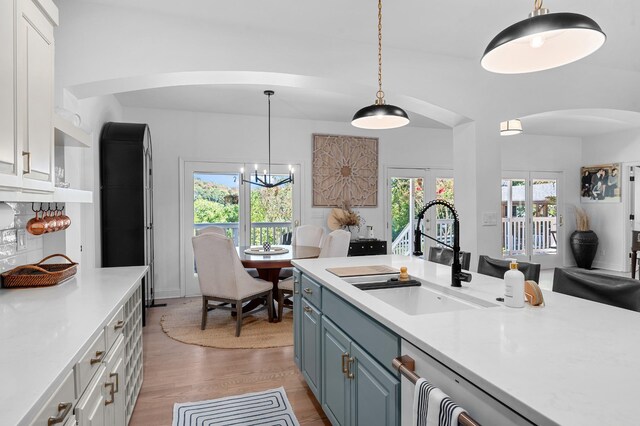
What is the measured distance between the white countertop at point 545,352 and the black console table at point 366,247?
13.3 ft

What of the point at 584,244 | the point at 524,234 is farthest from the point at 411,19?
the point at 584,244

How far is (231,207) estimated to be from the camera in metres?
5.67

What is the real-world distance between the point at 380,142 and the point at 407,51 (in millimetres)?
2912

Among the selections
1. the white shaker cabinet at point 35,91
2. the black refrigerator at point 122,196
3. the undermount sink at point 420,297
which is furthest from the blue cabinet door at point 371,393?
the black refrigerator at point 122,196

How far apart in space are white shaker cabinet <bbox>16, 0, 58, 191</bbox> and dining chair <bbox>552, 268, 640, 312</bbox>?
8.18 ft

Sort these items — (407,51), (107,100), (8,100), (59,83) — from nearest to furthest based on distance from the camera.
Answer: (8,100) < (59,83) < (407,51) < (107,100)

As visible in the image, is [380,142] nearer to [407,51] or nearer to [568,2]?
[407,51]

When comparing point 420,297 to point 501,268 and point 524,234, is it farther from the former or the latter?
point 524,234

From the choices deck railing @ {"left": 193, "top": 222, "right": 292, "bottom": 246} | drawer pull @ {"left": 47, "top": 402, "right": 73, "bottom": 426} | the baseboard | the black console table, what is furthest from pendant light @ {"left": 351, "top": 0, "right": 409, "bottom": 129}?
the baseboard

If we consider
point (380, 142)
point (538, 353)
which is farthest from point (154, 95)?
point (538, 353)

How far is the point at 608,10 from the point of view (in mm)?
2799

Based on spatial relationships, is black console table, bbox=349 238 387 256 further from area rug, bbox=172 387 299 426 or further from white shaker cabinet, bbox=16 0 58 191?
white shaker cabinet, bbox=16 0 58 191

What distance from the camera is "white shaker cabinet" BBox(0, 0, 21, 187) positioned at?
1401mm

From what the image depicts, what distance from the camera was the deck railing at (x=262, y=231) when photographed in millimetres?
5684
